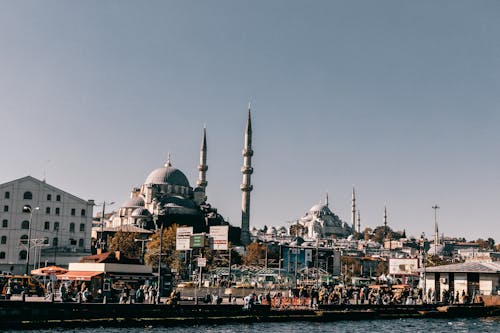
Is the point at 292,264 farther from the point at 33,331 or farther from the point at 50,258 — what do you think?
the point at 33,331

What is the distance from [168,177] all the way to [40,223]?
55.4m

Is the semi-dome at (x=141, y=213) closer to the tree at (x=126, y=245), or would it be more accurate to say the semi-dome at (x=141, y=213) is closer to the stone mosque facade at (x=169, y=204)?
the stone mosque facade at (x=169, y=204)

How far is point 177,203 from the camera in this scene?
427 feet

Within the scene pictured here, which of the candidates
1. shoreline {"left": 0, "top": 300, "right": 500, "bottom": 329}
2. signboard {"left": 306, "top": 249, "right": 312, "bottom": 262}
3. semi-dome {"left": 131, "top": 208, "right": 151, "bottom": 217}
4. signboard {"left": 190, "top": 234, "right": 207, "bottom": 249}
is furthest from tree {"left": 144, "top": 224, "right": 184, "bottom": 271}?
shoreline {"left": 0, "top": 300, "right": 500, "bottom": 329}

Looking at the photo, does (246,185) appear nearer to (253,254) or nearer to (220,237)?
(253,254)

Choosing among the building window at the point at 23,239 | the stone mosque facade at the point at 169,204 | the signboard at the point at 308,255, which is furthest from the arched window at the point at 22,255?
the signboard at the point at 308,255

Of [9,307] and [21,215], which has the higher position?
[21,215]

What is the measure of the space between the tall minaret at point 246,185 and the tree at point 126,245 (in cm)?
2872

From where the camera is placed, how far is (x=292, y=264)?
115188 millimetres

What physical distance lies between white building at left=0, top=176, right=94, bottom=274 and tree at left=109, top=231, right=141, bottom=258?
276 inches

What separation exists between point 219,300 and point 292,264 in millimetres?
71601

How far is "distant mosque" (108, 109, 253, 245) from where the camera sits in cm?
12425

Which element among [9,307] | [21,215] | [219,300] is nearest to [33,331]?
[9,307]

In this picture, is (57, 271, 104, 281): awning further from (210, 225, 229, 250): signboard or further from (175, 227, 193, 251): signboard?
(210, 225, 229, 250): signboard
